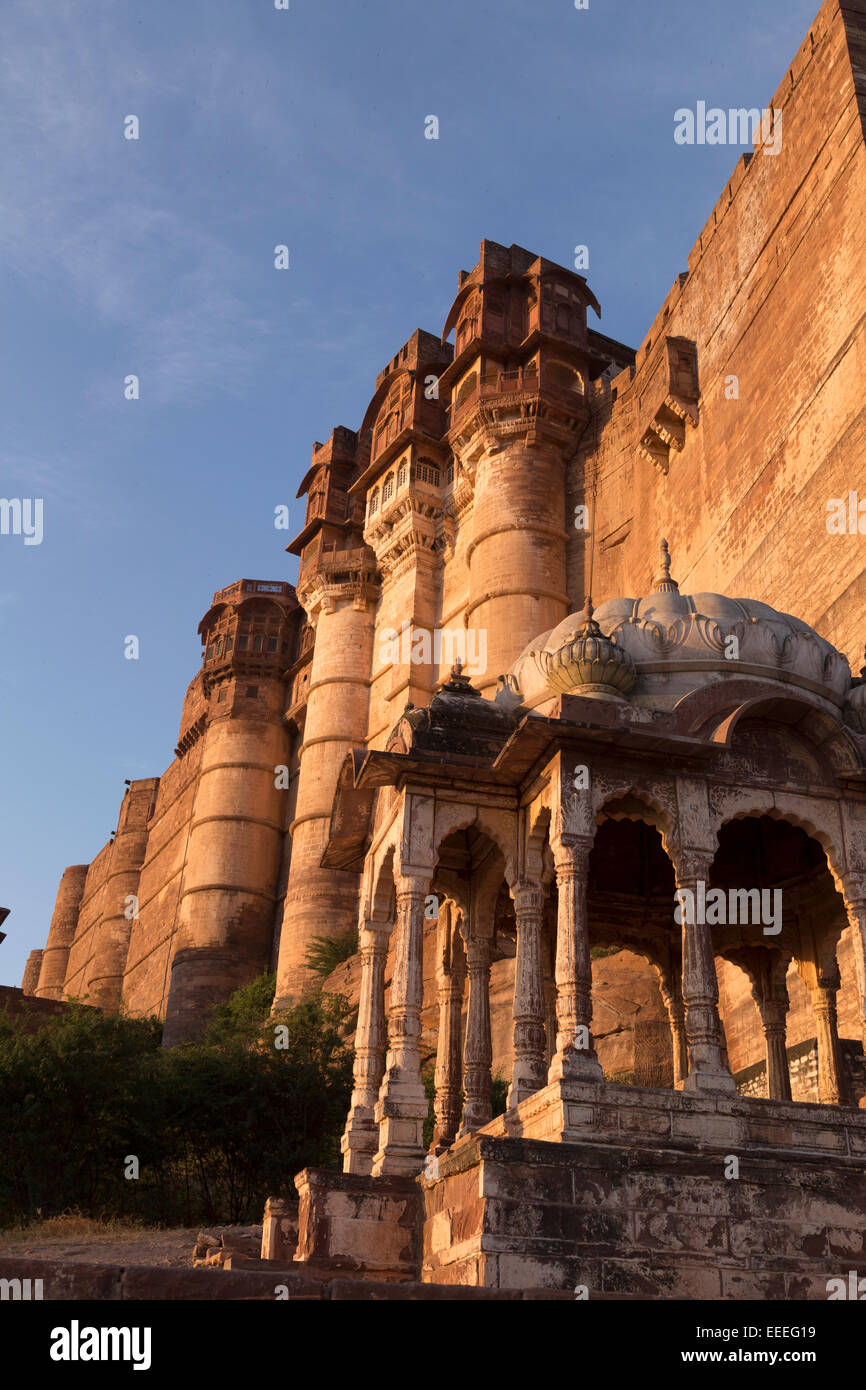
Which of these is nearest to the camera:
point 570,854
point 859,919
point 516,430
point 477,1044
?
point 570,854

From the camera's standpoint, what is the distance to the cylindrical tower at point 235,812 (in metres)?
32.3

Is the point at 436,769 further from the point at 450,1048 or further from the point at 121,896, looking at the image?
the point at 121,896

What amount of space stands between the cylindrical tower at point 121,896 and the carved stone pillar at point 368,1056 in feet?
123

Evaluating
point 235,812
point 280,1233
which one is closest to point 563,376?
point 235,812

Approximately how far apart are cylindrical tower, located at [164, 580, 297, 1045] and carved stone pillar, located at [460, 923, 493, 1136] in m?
24.0

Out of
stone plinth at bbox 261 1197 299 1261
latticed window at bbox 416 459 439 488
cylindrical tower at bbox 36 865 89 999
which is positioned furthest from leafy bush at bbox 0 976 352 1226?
cylindrical tower at bbox 36 865 89 999

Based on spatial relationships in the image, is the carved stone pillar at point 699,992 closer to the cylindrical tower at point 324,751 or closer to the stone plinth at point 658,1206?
the stone plinth at point 658,1206

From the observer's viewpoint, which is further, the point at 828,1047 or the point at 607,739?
the point at 828,1047

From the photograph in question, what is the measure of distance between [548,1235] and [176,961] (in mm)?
28571

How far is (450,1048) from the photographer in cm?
895

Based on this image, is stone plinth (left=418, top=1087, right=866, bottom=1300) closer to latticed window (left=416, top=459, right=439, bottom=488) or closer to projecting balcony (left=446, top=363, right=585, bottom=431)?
projecting balcony (left=446, top=363, right=585, bottom=431)

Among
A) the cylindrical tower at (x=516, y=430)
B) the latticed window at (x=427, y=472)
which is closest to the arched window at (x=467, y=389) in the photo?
the cylindrical tower at (x=516, y=430)

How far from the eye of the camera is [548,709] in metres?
8.12

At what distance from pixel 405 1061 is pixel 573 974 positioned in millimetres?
1295
